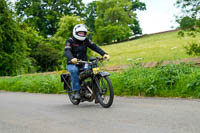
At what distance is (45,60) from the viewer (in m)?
36.4

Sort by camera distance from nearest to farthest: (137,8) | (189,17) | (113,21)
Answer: (189,17) → (113,21) → (137,8)

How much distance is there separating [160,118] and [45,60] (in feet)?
106

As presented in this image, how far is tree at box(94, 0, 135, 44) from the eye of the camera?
241 ft

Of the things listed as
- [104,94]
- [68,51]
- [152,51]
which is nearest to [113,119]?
[104,94]

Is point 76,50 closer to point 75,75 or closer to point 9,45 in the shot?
A: point 75,75

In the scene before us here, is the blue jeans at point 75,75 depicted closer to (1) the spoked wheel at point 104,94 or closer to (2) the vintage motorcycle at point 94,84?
(2) the vintage motorcycle at point 94,84

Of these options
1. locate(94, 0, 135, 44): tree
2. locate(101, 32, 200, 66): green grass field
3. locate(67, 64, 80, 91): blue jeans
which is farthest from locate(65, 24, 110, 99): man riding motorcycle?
locate(94, 0, 135, 44): tree

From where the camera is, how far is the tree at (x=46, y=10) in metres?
68.2

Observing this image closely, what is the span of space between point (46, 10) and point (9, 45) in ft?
164

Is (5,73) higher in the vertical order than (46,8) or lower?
lower

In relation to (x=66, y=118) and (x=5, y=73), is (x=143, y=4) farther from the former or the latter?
(x=66, y=118)

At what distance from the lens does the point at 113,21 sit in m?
79.4

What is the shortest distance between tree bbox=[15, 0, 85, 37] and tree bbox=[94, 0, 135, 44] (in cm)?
792

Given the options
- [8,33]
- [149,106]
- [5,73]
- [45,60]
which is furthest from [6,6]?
[149,106]
